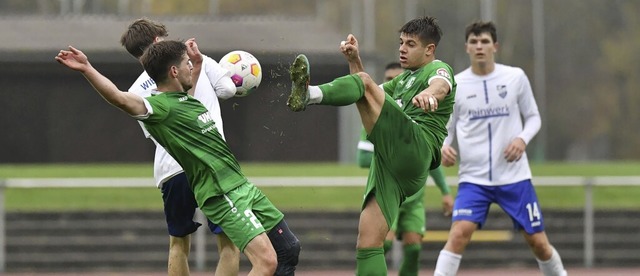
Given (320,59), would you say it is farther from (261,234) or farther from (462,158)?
(261,234)

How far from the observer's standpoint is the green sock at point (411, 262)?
37.7 ft

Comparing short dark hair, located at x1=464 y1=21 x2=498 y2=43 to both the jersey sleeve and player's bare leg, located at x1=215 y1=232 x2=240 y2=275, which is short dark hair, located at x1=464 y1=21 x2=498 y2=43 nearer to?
the jersey sleeve

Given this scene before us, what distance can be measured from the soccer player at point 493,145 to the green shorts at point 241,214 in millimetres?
2648

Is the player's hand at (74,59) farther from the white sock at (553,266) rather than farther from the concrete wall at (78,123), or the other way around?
the concrete wall at (78,123)

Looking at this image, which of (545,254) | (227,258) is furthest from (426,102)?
(545,254)

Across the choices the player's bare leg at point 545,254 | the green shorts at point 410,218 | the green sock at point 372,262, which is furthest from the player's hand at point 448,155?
the green sock at point 372,262

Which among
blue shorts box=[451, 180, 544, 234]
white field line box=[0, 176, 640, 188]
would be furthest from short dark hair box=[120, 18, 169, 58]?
white field line box=[0, 176, 640, 188]

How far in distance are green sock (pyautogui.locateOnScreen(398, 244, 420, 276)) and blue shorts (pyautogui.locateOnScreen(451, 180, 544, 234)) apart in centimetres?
83

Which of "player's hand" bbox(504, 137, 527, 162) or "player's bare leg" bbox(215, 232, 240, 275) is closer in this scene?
"player's bare leg" bbox(215, 232, 240, 275)

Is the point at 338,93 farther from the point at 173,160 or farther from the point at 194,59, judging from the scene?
the point at 173,160

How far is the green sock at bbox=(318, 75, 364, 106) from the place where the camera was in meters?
8.00

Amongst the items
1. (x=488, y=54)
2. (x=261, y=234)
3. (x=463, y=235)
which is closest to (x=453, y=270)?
(x=463, y=235)

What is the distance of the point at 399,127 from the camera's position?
8578 mm

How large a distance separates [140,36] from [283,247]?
5.59 feet
